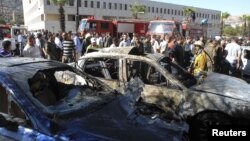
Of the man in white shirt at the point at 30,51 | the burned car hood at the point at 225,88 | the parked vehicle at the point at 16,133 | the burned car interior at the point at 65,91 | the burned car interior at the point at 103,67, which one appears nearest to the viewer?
the parked vehicle at the point at 16,133

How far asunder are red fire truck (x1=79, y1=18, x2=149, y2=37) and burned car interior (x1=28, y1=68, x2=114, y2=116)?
23.1 meters

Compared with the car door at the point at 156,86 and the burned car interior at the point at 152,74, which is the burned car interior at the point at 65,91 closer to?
the car door at the point at 156,86

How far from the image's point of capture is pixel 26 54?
997cm

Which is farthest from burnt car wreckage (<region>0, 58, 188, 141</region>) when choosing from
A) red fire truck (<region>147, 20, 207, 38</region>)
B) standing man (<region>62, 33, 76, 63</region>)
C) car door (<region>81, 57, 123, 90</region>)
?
red fire truck (<region>147, 20, 207, 38</region>)

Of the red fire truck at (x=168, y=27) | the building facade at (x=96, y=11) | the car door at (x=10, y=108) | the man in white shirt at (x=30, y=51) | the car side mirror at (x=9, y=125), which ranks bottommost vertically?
the car side mirror at (x=9, y=125)

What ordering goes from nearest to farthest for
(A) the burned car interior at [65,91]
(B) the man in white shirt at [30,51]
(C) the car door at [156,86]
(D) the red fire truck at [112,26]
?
1. (A) the burned car interior at [65,91]
2. (C) the car door at [156,86]
3. (B) the man in white shirt at [30,51]
4. (D) the red fire truck at [112,26]

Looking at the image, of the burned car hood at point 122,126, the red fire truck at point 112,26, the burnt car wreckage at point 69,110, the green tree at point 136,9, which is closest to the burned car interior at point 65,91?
the burnt car wreckage at point 69,110

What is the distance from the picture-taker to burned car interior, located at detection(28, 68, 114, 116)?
4.00 metres

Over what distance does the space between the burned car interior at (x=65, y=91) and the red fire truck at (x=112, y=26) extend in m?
23.1

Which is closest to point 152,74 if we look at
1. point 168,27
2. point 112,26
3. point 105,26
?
point 168,27

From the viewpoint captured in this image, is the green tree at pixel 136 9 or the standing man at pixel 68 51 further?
the green tree at pixel 136 9

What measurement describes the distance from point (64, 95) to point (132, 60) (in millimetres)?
2104

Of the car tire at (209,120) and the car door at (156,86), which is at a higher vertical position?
the car door at (156,86)

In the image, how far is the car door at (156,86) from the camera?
5973mm
